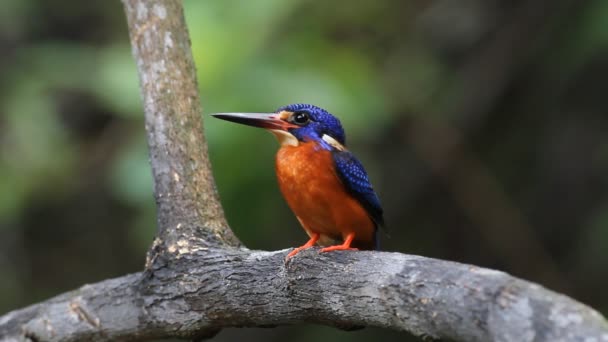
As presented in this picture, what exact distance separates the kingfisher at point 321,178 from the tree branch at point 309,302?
0.42 metres

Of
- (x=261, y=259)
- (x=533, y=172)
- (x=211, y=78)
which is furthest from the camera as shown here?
(x=533, y=172)

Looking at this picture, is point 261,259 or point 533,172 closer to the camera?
point 261,259

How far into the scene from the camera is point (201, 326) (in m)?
2.77

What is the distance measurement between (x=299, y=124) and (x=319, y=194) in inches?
11.8

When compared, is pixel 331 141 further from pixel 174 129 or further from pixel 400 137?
pixel 400 137

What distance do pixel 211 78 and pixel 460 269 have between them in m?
2.12

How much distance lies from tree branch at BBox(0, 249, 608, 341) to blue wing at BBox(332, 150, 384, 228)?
0.51 metres

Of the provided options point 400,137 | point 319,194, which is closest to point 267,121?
point 319,194

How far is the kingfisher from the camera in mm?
3115

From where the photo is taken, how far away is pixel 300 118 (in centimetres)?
328

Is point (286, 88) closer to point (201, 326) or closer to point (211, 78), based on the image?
point (211, 78)

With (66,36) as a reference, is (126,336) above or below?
below

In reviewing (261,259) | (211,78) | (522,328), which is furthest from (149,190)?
(522,328)

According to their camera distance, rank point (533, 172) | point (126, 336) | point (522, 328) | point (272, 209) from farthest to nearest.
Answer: point (533, 172), point (272, 209), point (126, 336), point (522, 328)
